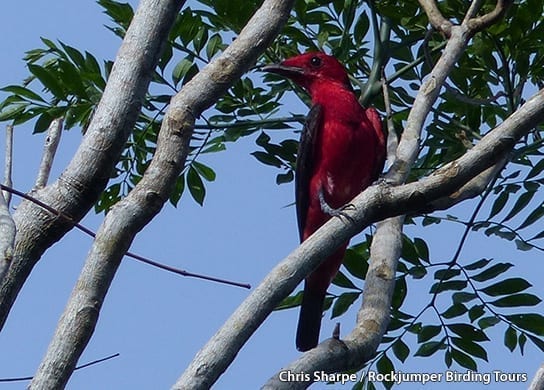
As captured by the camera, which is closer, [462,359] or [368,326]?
[368,326]

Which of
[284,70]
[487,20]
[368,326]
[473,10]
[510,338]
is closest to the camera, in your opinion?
[368,326]

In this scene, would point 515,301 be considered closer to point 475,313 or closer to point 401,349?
point 475,313

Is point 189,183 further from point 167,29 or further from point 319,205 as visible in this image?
point 167,29

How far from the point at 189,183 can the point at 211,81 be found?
2547 mm

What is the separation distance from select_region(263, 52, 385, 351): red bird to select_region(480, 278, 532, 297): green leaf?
3.10ft

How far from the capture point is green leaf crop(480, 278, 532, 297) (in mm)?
4895

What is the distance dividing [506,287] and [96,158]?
268 cm

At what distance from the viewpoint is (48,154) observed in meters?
2.93

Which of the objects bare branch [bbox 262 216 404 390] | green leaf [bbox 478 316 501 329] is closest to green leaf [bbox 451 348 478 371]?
green leaf [bbox 478 316 501 329]

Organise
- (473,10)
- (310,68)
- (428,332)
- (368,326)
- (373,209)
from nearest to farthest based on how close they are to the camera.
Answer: (373,209) < (368,326) < (473,10) < (428,332) < (310,68)

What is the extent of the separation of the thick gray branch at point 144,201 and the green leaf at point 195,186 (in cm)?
235

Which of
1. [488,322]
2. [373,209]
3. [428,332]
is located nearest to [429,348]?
[428,332]

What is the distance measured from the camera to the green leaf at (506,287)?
4.89 m

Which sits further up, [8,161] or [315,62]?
[315,62]
